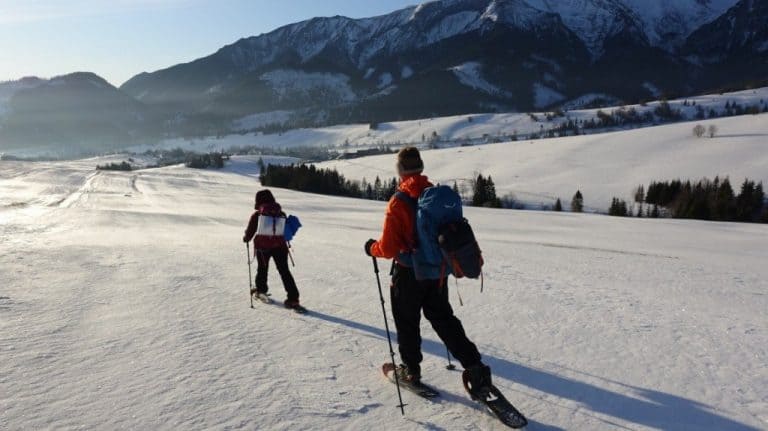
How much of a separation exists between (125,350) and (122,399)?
1302 millimetres

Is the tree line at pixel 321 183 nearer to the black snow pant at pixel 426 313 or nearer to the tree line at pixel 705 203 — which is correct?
the tree line at pixel 705 203

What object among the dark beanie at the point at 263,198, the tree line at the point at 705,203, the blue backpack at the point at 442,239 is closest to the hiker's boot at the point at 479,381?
the blue backpack at the point at 442,239

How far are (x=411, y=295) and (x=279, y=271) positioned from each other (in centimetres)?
363

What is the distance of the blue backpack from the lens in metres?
4.61

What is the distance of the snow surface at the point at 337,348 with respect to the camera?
4.73 m

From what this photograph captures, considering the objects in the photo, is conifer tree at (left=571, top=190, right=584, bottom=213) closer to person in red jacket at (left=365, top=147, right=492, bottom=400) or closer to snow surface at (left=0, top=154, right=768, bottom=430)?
snow surface at (left=0, top=154, right=768, bottom=430)

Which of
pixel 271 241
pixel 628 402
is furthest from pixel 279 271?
pixel 628 402

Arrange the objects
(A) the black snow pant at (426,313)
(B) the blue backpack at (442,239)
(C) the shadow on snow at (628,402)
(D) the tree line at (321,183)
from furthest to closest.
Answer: (D) the tree line at (321,183) < (A) the black snow pant at (426,313) < (C) the shadow on snow at (628,402) < (B) the blue backpack at (442,239)

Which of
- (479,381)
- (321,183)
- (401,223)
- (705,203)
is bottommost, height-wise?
(479,381)

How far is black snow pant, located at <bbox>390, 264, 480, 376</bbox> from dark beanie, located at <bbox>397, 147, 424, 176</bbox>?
104 cm

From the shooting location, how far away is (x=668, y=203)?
91250 millimetres

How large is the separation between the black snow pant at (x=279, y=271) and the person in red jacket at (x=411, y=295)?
3.11 metres

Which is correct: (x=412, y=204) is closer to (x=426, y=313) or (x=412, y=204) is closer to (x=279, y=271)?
(x=426, y=313)

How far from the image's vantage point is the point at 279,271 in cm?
812
